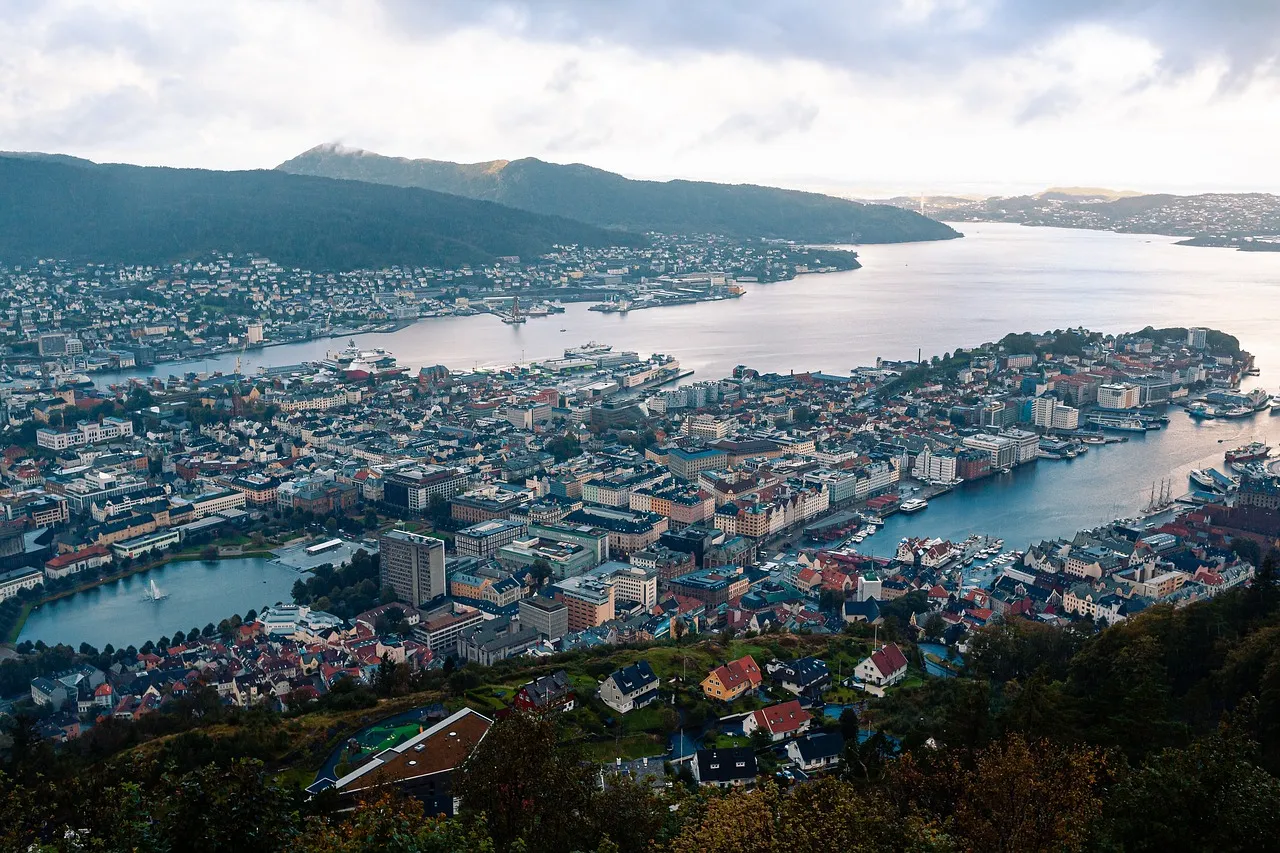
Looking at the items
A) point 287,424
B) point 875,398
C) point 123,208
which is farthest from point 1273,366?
point 123,208

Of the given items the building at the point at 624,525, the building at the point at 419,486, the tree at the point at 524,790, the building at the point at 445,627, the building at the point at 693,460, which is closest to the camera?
the tree at the point at 524,790

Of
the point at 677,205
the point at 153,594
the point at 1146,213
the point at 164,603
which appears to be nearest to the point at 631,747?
the point at 164,603

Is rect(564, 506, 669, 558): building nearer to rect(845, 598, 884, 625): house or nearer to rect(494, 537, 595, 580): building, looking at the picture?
rect(494, 537, 595, 580): building

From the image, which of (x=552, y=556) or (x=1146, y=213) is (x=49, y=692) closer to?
(x=552, y=556)

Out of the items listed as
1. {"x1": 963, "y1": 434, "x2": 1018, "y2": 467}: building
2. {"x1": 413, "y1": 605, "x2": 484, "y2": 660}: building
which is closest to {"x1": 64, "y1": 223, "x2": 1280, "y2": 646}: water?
{"x1": 963, "y1": 434, "x2": 1018, "y2": 467}: building

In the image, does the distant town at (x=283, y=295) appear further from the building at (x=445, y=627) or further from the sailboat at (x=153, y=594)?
the building at (x=445, y=627)

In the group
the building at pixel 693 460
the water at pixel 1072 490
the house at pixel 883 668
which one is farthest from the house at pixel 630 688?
the building at pixel 693 460
